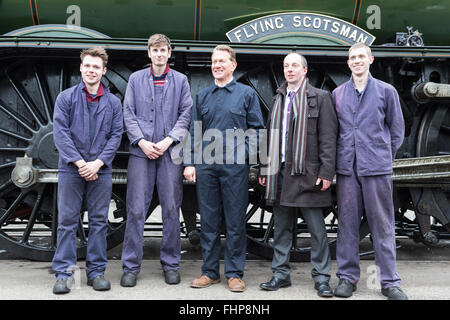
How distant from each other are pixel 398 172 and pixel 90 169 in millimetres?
2495

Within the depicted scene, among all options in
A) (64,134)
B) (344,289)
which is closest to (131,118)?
(64,134)

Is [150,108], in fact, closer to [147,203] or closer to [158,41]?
[158,41]

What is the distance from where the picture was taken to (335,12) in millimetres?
4141

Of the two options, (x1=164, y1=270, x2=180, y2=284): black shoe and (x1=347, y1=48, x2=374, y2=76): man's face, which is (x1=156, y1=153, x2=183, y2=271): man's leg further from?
(x1=347, y1=48, x2=374, y2=76): man's face

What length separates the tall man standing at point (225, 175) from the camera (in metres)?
3.31

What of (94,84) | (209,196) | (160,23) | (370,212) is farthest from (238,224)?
(160,23)

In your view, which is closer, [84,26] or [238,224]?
[238,224]

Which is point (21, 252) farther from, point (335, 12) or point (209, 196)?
point (335, 12)

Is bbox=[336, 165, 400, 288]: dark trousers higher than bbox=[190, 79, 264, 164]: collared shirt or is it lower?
lower

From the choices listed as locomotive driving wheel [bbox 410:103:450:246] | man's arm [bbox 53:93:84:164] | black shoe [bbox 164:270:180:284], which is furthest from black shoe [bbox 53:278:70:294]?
locomotive driving wheel [bbox 410:103:450:246]

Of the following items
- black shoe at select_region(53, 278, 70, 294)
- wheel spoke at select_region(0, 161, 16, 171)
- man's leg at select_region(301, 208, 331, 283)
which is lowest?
black shoe at select_region(53, 278, 70, 294)

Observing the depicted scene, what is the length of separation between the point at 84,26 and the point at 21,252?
206 centimetres

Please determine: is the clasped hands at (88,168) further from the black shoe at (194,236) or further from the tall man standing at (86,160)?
the black shoe at (194,236)

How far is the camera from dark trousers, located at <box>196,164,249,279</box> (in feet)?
10.9
